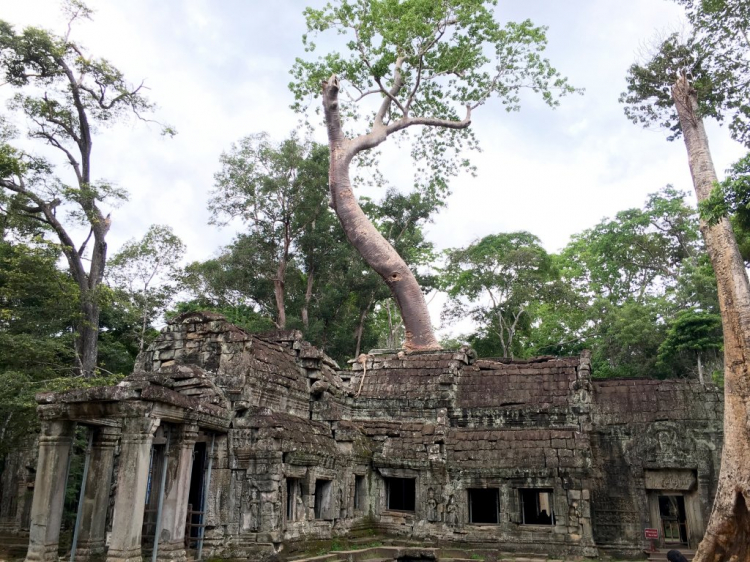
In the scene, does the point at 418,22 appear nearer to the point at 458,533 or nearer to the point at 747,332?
the point at 747,332

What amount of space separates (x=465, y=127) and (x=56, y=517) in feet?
63.1

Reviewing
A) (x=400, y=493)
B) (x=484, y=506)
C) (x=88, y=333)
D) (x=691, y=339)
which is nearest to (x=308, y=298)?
(x=88, y=333)

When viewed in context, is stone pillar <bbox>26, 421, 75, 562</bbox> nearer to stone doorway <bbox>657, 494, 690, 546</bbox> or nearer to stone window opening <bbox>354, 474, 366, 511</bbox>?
stone window opening <bbox>354, 474, 366, 511</bbox>

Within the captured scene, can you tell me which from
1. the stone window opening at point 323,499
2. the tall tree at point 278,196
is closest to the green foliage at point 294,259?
the tall tree at point 278,196

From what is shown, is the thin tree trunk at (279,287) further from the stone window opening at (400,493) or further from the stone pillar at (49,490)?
the stone pillar at (49,490)

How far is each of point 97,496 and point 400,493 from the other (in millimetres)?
6583

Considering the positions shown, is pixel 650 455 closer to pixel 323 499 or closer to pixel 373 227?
pixel 323 499

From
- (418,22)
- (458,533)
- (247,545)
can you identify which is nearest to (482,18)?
(418,22)

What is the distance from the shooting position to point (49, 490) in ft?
28.1

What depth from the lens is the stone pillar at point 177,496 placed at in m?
8.77

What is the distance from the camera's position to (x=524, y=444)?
40.6 feet

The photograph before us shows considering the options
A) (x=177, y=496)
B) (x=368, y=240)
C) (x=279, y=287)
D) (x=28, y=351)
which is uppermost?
(x=279, y=287)

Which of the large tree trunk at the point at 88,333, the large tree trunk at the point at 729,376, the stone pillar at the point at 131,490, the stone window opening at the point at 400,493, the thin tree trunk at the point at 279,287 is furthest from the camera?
the thin tree trunk at the point at 279,287

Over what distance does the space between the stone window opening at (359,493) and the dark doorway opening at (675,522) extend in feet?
20.4
